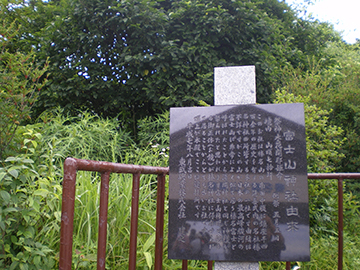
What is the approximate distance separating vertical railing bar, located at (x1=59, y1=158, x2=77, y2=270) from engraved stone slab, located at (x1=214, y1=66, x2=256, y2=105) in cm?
126

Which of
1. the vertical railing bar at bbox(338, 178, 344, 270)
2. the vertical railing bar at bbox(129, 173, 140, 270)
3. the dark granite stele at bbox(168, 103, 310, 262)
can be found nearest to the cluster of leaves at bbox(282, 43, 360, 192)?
the vertical railing bar at bbox(338, 178, 344, 270)

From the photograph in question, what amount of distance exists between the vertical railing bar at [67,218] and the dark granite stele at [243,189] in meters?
0.87

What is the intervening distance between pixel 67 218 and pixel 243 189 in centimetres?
112

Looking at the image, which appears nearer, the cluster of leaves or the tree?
the tree

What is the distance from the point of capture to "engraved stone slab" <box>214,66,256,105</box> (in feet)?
6.94

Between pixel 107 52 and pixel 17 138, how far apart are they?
2.74 metres

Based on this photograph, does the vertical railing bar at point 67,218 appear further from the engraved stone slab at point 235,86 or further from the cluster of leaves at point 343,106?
the cluster of leaves at point 343,106

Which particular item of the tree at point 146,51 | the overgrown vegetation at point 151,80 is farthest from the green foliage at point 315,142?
the tree at point 146,51

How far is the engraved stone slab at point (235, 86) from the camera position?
2115 mm

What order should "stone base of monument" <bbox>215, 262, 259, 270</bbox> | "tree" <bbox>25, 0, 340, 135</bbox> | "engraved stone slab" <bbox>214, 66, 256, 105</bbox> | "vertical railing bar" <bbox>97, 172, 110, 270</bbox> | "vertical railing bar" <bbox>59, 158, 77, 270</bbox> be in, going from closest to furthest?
"vertical railing bar" <bbox>59, 158, 77, 270</bbox>
"vertical railing bar" <bbox>97, 172, 110, 270</bbox>
"stone base of monument" <bbox>215, 262, 259, 270</bbox>
"engraved stone slab" <bbox>214, 66, 256, 105</bbox>
"tree" <bbox>25, 0, 340, 135</bbox>

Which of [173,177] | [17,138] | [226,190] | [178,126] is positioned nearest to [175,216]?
[173,177]

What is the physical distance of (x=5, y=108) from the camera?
2531mm

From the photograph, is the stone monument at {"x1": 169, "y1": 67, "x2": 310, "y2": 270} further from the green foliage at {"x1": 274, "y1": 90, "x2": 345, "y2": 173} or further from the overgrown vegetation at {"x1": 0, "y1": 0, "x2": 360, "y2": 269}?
the green foliage at {"x1": 274, "y1": 90, "x2": 345, "y2": 173}

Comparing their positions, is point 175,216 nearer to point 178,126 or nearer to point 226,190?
point 226,190
